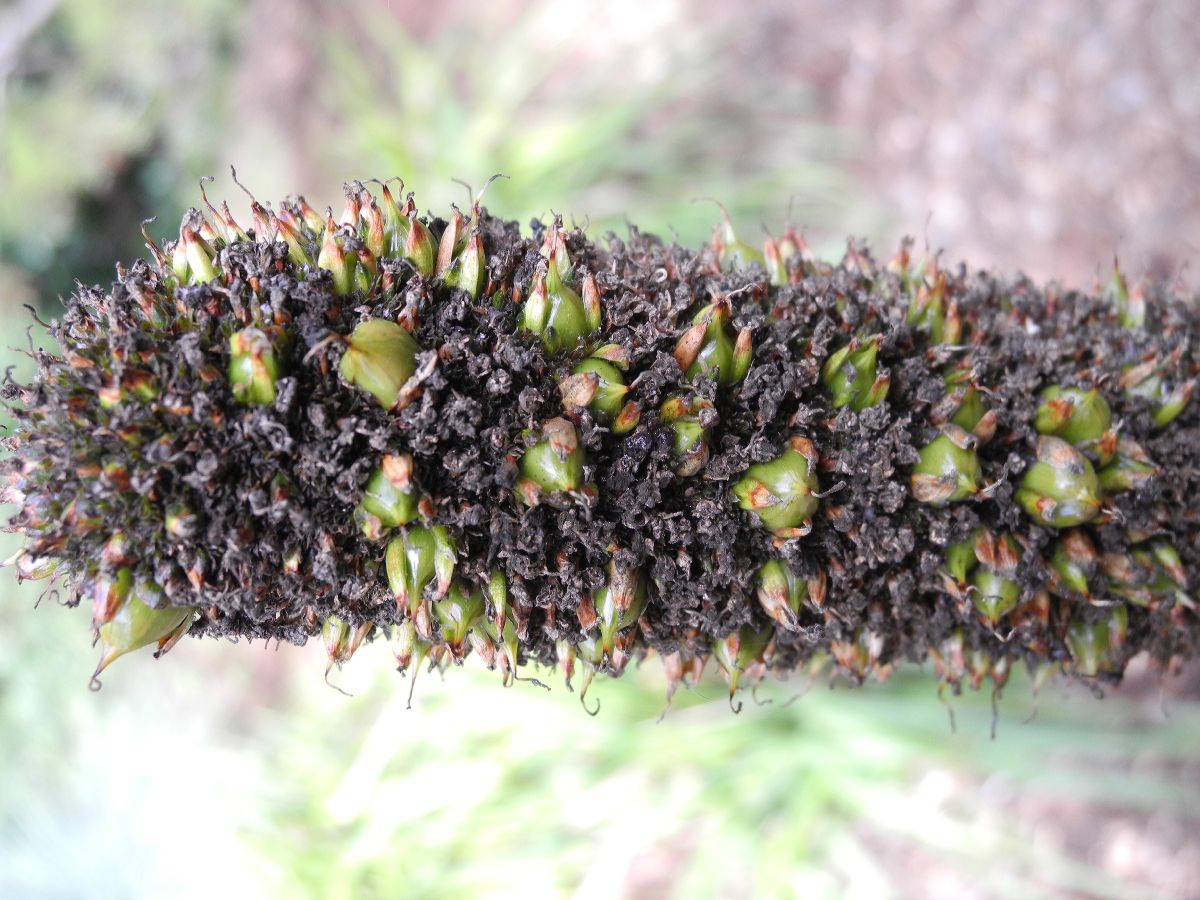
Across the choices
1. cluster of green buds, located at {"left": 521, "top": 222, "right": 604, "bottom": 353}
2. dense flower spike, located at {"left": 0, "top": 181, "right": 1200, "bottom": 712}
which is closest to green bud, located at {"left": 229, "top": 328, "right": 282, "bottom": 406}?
dense flower spike, located at {"left": 0, "top": 181, "right": 1200, "bottom": 712}

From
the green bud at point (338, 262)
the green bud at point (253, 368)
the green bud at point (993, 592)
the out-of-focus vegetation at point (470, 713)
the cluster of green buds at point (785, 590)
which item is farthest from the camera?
the out-of-focus vegetation at point (470, 713)

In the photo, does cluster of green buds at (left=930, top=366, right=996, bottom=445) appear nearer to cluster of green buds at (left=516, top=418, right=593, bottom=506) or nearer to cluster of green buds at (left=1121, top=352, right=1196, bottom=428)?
cluster of green buds at (left=1121, top=352, right=1196, bottom=428)

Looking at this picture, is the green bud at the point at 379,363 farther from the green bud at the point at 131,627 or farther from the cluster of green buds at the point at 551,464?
A: the green bud at the point at 131,627

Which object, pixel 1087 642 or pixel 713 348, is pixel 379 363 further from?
pixel 1087 642

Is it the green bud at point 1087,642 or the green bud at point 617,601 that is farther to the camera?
the green bud at point 1087,642

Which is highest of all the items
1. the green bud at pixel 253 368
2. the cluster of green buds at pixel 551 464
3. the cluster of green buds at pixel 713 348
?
the cluster of green buds at pixel 713 348

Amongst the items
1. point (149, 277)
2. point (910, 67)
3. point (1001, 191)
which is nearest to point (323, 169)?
point (910, 67)

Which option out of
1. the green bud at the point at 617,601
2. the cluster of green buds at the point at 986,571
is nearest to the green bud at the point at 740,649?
the green bud at the point at 617,601

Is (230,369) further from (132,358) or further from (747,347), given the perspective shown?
(747,347)
